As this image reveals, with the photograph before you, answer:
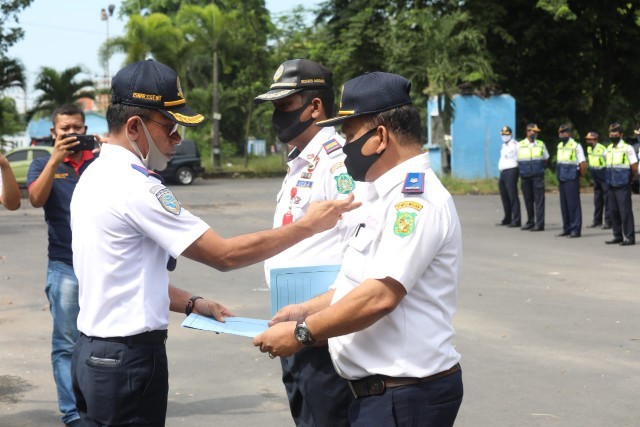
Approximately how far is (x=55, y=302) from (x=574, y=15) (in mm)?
31649

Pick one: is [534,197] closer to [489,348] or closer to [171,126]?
[489,348]

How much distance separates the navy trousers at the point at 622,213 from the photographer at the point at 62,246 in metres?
12.5

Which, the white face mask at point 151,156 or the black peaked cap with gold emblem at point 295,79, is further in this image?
the black peaked cap with gold emblem at point 295,79

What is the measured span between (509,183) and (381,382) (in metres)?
17.7

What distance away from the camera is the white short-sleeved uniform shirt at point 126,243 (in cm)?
338

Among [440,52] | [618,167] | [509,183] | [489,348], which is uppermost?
[440,52]

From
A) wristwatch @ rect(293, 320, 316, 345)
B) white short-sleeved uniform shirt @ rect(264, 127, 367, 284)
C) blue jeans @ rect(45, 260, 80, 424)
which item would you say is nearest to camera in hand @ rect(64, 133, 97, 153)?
blue jeans @ rect(45, 260, 80, 424)

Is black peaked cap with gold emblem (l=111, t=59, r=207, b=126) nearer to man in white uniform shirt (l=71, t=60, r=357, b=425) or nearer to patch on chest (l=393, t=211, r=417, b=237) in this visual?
man in white uniform shirt (l=71, t=60, r=357, b=425)

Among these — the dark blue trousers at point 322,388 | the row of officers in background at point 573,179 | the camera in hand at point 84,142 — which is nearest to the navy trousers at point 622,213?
the row of officers in background at point 573,179

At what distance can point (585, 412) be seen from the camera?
6.31m

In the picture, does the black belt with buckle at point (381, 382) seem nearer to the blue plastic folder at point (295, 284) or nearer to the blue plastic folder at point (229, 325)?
the blue plastic folder at point (229, 325)

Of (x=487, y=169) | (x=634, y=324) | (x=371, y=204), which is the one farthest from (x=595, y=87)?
(x=371, y=204)

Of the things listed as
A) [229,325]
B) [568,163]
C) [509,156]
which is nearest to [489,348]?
[229,325]

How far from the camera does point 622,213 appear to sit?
55.1ft
